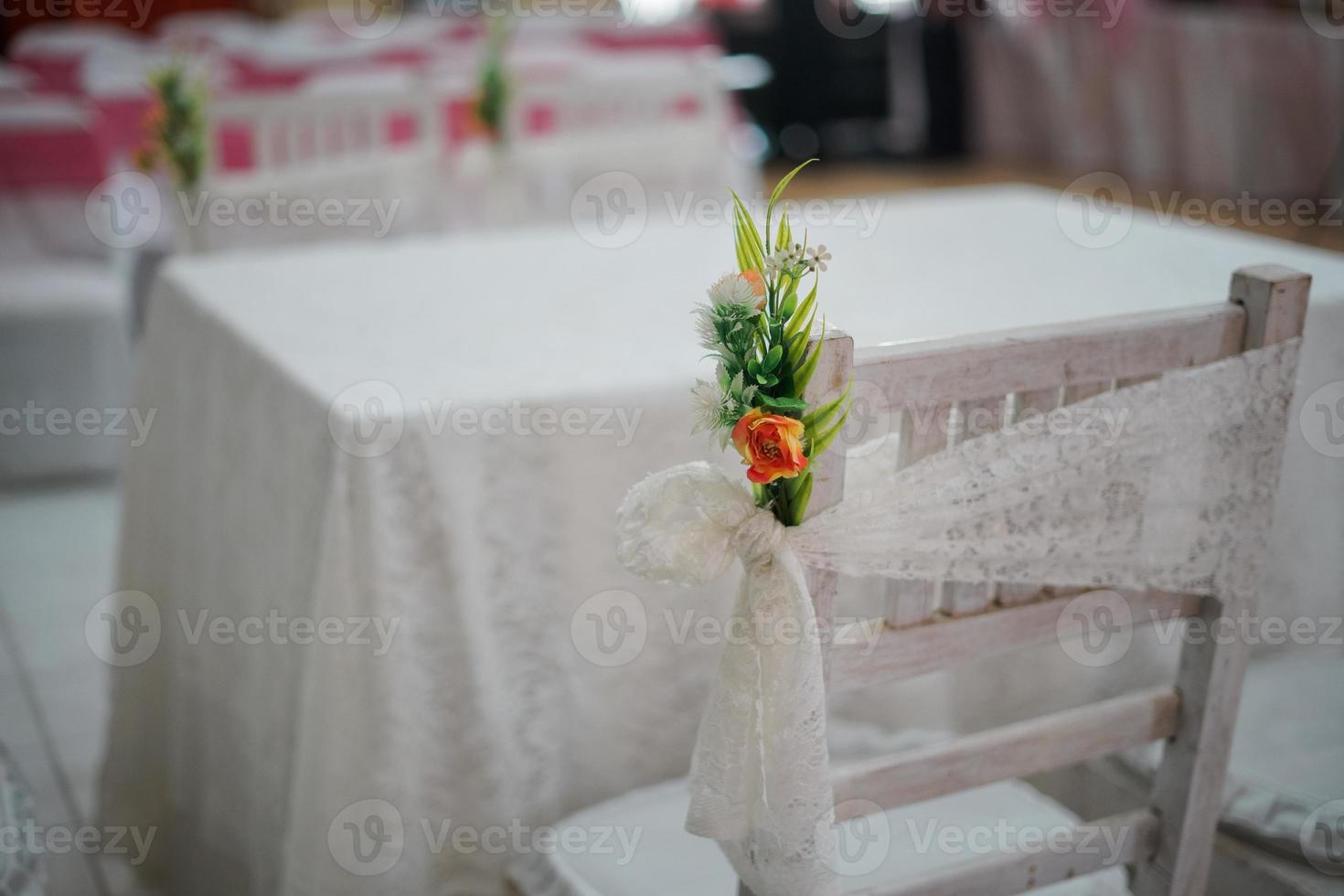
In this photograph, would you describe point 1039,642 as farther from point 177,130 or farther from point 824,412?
point 177,130

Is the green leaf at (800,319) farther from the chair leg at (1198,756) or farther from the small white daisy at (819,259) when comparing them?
the chair leg at (1198,756)

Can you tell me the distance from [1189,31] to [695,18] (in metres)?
2.37

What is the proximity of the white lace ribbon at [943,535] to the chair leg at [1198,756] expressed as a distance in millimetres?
51

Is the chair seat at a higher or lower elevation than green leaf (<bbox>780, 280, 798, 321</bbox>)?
lower

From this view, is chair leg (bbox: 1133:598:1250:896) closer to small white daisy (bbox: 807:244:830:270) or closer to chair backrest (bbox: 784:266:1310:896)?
chair backrest (bbox: 784:266:1310:896)

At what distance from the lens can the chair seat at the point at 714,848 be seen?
1.29 metres

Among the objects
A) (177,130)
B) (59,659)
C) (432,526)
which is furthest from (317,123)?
(432,526)

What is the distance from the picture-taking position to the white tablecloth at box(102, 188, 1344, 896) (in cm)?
144

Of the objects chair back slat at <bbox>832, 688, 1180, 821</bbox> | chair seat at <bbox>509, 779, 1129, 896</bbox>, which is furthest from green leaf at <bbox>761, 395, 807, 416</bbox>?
chair seat at <bbox>509, 779, 1129, 896</bbox>

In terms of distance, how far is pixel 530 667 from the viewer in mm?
1533

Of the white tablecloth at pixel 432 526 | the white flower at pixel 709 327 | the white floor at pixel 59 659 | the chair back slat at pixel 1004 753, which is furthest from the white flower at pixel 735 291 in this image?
the white floor at pixel 59 659

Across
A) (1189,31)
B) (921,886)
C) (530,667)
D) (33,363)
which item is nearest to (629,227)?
(530,667)

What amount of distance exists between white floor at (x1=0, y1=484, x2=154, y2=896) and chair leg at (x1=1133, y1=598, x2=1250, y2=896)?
1.46 meters

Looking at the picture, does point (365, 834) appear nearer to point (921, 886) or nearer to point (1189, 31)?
point (921, 886)
